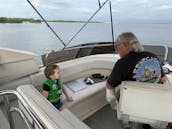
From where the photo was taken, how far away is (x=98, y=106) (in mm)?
2850

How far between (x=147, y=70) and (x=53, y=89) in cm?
85

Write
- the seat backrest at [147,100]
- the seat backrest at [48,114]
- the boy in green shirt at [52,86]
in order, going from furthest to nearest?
the boy in green shirt at [52,86] → the seat backrest at [147,100] → the seat backrest at [48,114]

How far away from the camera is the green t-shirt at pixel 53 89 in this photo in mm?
2029

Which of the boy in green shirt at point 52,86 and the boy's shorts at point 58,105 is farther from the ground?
the boy in green shirt at point 52,86

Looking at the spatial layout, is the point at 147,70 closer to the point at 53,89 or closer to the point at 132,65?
the point at 132,65

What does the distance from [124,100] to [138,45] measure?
23.1 inches

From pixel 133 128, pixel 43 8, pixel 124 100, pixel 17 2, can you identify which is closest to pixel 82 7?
pixel 43 8

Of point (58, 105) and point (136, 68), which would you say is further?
point (58, 105)

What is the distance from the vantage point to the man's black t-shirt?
1.84m

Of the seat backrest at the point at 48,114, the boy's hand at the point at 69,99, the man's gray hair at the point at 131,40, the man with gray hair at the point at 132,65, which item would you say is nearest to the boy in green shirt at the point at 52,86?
the boy's hand at the point at 69,99

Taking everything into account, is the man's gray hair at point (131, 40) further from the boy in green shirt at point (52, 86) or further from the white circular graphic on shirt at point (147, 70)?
the boy in green shirt at point (52, 86)

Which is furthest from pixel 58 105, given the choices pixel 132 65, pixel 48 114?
pixel 48 114

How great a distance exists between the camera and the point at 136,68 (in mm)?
1843

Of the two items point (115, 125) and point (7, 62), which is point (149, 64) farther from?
point (7, 62)
